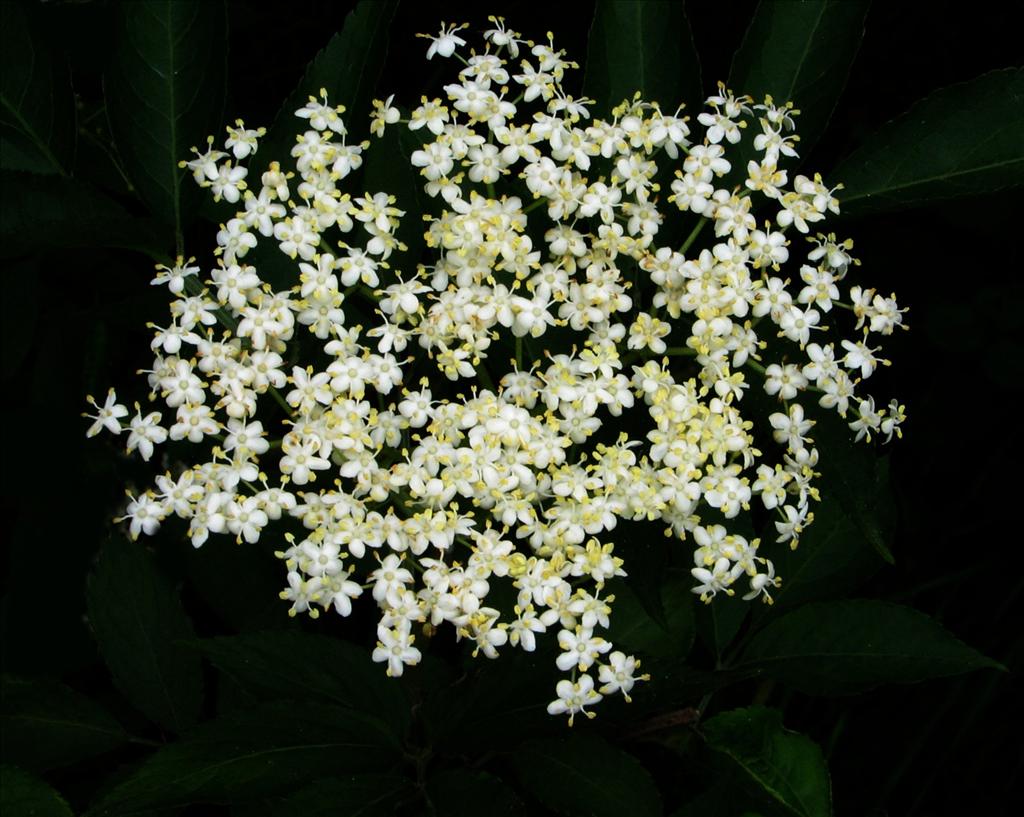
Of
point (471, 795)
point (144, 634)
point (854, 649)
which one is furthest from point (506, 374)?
point (144, 634)

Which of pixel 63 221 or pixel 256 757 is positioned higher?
pixel 63 221

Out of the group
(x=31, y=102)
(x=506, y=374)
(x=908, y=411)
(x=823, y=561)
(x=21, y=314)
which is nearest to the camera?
(x=506, y=374)

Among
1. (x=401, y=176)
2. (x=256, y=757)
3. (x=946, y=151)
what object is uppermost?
(x=401, y=176)

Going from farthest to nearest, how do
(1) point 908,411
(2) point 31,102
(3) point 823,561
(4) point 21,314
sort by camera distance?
1. (1) point 908,411
2. (4) point 21,314
3. (3) point 823,561
4. (2) point 31,102

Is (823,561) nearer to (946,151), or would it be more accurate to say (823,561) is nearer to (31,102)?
(946,151)

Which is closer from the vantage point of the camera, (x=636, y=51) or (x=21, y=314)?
(x=636, y=51)

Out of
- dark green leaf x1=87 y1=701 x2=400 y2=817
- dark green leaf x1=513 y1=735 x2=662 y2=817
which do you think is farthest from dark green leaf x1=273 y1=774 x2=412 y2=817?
dark green leaf x1=513 y1=735 x2=662 y2=817
